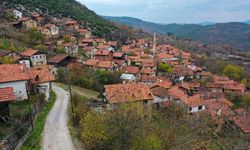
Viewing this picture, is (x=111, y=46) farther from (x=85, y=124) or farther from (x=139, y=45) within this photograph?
(x=85, y=124)

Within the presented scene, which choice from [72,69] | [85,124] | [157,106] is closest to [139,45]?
[72,69]

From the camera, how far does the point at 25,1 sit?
11112cm

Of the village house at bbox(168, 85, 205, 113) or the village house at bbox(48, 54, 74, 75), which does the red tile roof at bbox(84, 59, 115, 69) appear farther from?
the village house at bbox(168, 85, 205, 113)

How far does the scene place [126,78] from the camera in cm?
6053

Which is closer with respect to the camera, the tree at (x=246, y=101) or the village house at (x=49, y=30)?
the tree at (x=246, y=101)

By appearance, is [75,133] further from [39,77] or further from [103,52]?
[103,52]

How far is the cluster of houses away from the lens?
31448mm

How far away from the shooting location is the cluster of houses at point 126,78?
103 feet

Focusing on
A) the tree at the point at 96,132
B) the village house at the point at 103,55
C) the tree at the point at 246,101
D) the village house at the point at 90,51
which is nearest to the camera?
the tree at the point at 96,132

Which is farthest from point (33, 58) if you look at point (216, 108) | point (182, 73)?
point (182, 73)

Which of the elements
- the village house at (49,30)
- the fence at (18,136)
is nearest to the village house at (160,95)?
the fence at (18,136)

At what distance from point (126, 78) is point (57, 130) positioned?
114ft

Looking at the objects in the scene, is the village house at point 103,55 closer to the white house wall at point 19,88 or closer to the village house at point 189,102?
the village house at point 189,102

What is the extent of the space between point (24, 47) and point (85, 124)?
163 feet
